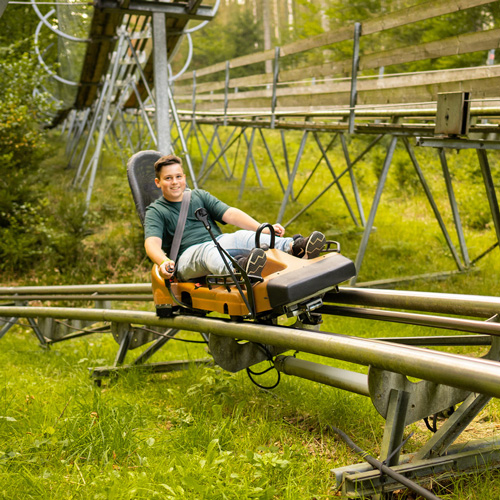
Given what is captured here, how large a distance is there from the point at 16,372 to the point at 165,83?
4484 millimetres

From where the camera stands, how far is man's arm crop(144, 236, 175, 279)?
3408 mm

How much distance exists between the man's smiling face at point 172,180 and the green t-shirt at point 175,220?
3.0 inches

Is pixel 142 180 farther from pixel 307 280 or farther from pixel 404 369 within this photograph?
pixel 404 369

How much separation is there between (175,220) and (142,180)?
59 cm

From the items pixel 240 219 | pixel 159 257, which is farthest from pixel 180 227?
pixel 240 219

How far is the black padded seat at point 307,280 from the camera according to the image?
292cm

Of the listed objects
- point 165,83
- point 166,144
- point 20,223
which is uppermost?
point 165,83

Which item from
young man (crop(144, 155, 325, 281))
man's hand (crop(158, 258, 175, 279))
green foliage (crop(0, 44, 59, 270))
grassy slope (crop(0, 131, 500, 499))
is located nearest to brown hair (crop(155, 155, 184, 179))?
young man (crop(144, 155, 325, 281))

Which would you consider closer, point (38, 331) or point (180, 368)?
point (180, 368)

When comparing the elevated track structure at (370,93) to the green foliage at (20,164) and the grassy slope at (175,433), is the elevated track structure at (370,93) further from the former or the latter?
the grassy slope at (175,433)

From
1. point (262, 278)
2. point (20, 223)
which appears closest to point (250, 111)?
point (20, 223)

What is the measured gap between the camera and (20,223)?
393 inches

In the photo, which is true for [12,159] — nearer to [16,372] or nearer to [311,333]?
[16,372]

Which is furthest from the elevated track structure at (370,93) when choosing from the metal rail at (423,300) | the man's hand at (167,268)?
the man's hand at (167,268)
